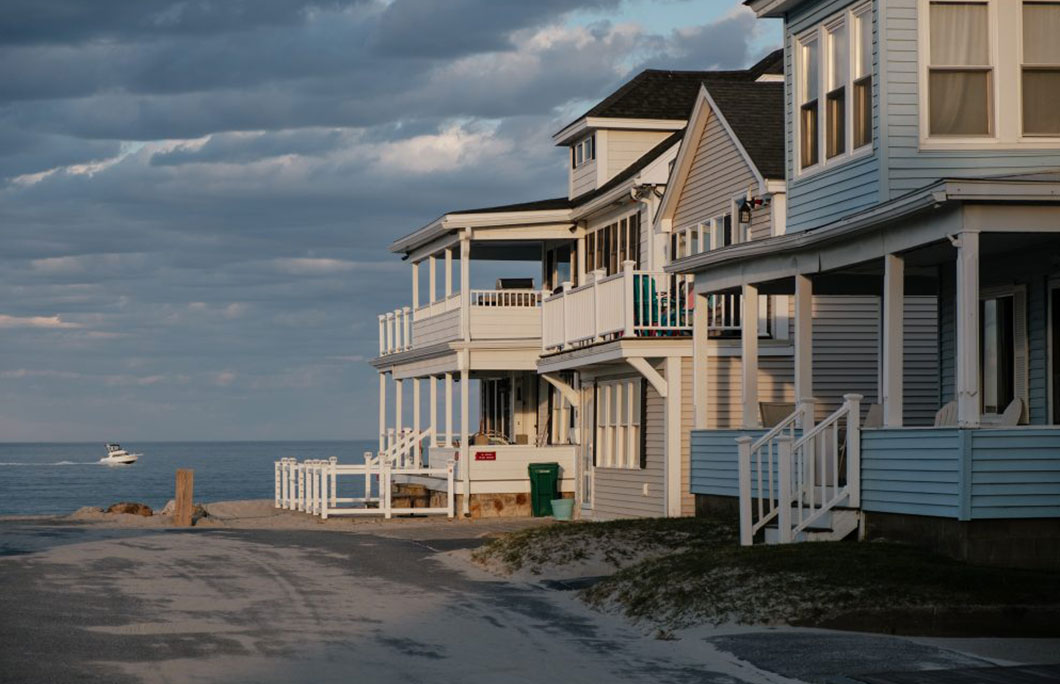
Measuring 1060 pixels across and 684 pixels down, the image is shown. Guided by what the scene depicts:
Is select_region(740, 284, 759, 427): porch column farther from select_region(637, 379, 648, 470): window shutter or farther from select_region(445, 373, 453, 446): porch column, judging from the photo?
select_region(445, 373, 453, 446): porch column

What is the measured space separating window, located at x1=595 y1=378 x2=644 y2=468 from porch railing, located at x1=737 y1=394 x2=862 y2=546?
363 inches

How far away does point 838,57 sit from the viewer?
21.1m

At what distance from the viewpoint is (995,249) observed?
1934cm

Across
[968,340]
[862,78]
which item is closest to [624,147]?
[862,78]

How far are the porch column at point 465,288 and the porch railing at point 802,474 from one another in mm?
14921

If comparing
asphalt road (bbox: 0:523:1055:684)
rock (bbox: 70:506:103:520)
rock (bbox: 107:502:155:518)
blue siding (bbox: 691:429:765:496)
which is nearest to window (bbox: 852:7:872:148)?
blue siding (bbox: 691:429:765:496)

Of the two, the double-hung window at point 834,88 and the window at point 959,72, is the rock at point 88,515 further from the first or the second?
the window at point 959,72

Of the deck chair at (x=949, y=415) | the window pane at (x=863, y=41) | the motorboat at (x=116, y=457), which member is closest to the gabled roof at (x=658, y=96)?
the window pane at (x=863, y=41)

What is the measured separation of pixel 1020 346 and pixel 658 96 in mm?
18803

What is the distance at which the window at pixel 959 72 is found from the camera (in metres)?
19.3

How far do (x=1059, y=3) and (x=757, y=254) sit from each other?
494 centimetres

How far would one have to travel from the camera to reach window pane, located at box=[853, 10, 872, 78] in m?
20.1

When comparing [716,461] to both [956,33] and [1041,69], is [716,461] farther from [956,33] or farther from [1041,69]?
[1041,69]

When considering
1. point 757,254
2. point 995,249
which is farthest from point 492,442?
point 995,249
